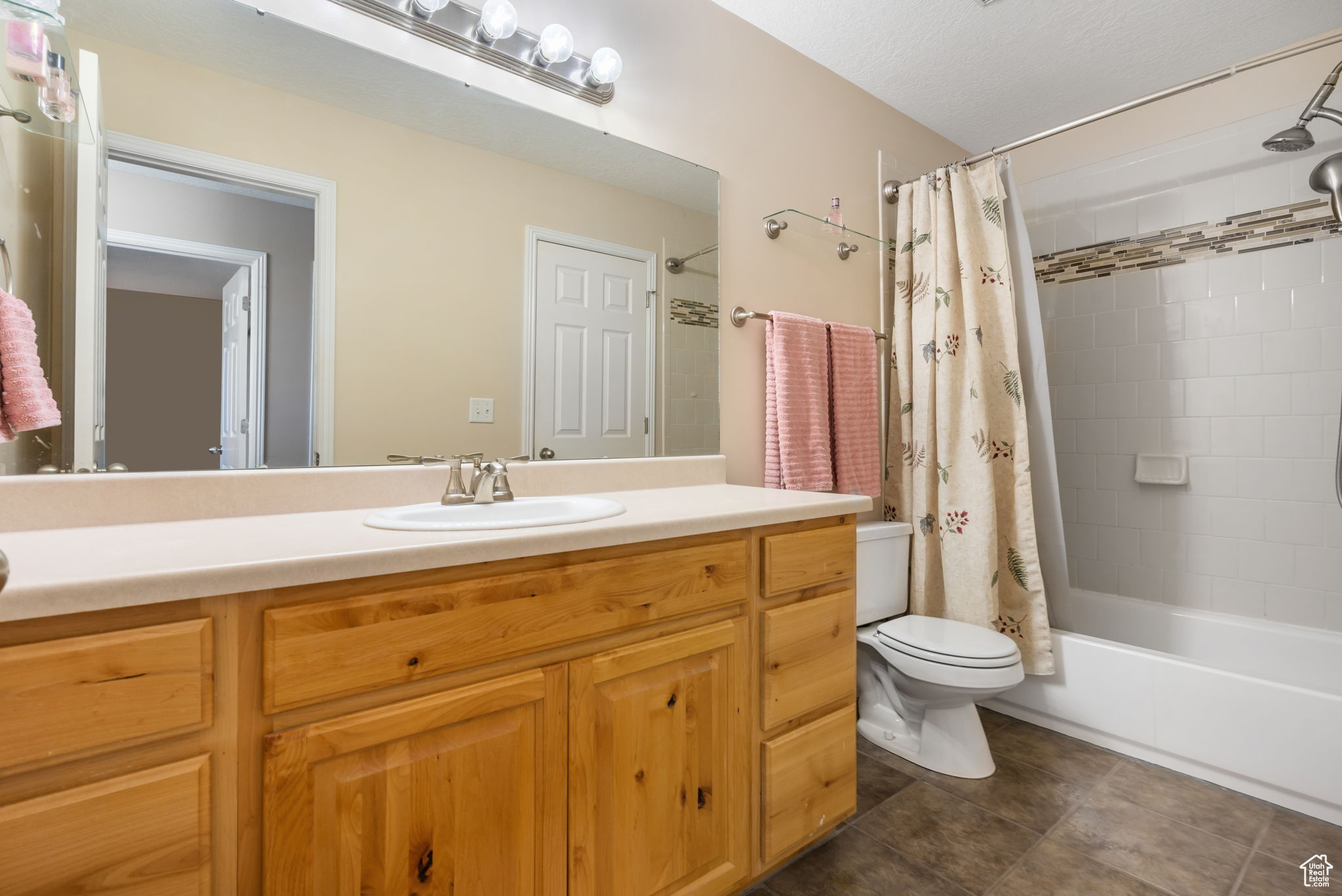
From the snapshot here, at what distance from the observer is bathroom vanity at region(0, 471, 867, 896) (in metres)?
0.64

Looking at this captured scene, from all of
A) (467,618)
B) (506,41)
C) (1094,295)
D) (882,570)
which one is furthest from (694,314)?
(1094,295)

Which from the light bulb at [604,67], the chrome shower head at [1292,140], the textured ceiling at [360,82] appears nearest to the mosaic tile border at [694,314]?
the textured ceiling at [360,82]

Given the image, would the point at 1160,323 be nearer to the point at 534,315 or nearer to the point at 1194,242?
the point at 1194,242

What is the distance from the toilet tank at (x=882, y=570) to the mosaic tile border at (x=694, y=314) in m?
0.88

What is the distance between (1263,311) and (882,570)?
A: 1684 millimetres

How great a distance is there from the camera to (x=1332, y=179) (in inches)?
76.7

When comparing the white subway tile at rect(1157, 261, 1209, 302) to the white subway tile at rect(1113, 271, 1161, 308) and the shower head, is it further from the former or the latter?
the shower head

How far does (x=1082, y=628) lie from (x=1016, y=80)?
2.21m

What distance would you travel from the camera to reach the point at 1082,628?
2.55 meters

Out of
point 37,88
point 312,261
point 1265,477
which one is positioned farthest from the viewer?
point 1265,477

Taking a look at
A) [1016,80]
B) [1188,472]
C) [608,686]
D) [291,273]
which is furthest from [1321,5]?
[291,273]

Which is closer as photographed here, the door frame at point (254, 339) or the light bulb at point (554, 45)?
the door frame at point (254, 339)

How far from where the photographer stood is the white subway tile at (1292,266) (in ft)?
6.84

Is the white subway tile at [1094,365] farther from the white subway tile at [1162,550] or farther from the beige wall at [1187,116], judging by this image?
the beige wall at [1187,116]
